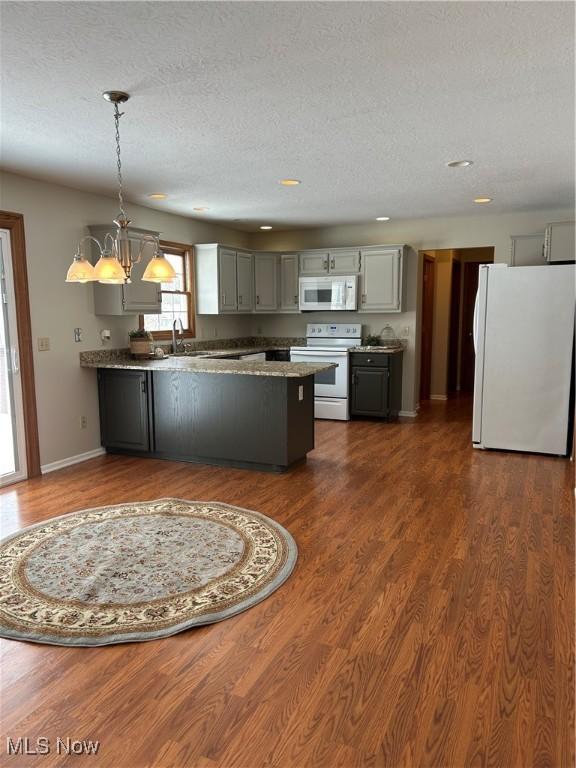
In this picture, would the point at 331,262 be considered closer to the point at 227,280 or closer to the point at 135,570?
the point at 227,280

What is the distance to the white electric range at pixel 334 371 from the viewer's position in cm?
662

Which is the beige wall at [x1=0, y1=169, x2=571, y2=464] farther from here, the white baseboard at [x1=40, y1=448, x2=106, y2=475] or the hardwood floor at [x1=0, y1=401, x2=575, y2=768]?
the hardwood floor at [x1=0, y1=401, x2=575, y2=768]

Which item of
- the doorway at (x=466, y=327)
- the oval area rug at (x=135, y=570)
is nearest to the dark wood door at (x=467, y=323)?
the doorway at (x=466, y=327)

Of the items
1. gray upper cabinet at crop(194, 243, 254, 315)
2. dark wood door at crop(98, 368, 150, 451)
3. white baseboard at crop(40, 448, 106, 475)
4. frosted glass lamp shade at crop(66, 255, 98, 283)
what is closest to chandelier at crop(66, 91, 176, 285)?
frosted glass lamp shade at crop(66, 255, 98, 283)

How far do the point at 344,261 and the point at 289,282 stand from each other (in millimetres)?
821

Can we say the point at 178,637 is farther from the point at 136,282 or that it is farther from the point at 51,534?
the point at 136,282

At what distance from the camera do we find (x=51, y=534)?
3.29 m

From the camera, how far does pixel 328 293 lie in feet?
22.9

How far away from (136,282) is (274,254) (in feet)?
8.44

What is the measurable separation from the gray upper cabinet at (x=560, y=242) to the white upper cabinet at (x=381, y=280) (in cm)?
167

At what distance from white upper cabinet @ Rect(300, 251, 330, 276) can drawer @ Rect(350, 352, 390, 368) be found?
1.25m

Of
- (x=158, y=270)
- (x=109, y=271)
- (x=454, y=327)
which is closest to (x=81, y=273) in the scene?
(x=109, y=271)

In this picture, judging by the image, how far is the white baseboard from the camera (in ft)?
15.3

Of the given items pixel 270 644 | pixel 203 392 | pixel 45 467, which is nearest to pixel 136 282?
pixel 203 392
